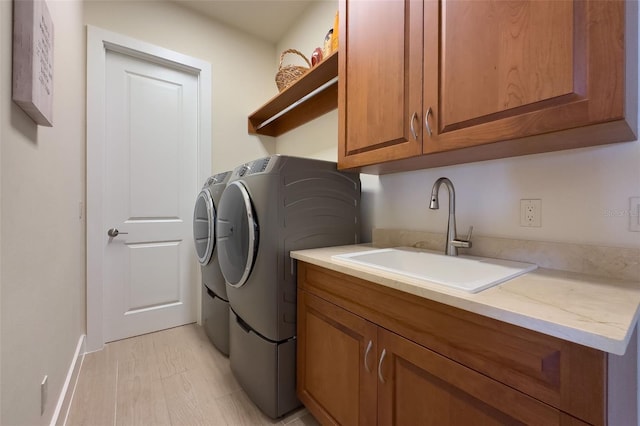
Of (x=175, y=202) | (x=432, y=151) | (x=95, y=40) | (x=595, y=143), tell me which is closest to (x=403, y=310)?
(x=432, y=151)

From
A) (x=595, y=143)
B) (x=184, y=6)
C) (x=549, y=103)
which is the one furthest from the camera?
(x=184, y=6)

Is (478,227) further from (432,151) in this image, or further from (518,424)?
(518,424)

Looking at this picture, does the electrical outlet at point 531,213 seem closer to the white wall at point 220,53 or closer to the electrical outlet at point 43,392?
the electrical outlet at point 43,392

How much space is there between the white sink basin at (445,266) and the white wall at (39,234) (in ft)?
3.50

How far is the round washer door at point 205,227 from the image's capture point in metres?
1.98

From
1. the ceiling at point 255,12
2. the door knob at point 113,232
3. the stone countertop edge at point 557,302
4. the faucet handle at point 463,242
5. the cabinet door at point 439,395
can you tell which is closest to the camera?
the stone countertop edge at point 557,302

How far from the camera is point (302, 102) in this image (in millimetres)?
2133

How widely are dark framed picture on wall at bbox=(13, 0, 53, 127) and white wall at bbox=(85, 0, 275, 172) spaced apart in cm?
152

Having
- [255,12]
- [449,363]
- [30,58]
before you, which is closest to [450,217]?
[449,363]

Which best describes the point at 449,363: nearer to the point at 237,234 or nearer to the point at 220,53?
the point at 237,234

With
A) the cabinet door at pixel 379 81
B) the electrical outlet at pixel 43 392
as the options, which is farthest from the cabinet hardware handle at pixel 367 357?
the electrical outlet at pixel 43 392

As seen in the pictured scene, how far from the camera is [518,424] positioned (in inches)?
24.3

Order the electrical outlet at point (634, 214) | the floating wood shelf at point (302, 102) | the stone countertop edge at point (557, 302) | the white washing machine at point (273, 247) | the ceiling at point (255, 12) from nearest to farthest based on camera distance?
1. the stone countertop edge at point (557, 302)
2. the electrical outlet at point (634, 214)
3. the white washing machine at point (273, 247)
4. the floating wood shelf at point (302, 102)
5. the ceiling at point (255, 12)

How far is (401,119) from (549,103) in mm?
501
